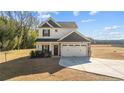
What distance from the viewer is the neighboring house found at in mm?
21953

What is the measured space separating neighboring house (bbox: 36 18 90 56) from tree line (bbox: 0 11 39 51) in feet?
4.45

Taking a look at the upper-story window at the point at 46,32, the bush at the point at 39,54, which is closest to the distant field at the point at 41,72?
the bush at the point at 39,54

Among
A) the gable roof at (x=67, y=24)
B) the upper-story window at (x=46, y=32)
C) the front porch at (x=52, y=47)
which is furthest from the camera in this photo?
the upper-story window at (x=46, y=32)

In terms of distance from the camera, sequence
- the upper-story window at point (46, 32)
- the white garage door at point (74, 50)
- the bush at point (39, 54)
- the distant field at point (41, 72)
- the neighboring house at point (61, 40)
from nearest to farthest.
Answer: the distant field at point (41, 72) → the bush at point (39, 54) → the white garage door at point (74, 50) → the neighboring house at point (61, 40) → the upper-story window at point (46, 32)

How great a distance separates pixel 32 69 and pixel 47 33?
25.5 feet

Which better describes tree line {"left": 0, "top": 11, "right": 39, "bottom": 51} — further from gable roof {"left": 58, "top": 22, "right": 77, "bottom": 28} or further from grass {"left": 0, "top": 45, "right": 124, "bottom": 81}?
gable roof {"left": 58, "top": 22, "right": 77, "bottom": 28}

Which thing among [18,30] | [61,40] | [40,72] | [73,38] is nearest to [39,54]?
[61,40]

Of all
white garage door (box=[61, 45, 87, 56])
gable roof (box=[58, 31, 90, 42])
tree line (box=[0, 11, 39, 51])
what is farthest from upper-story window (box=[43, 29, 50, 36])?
white garage door (box=[61, 45, 87, 56])

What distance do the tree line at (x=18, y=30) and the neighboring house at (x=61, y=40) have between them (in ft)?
4.45

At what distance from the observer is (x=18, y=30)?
22969 mm

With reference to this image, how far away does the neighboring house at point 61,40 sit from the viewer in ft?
72.0

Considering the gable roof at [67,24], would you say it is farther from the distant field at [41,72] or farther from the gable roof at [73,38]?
the distant field at [41,72]
